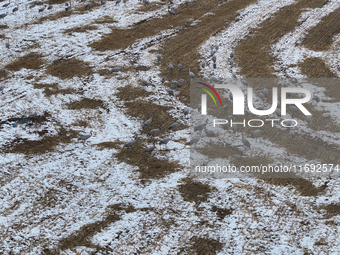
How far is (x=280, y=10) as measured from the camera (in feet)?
96.3

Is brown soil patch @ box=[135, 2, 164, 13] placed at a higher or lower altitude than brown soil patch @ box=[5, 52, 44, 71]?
higher

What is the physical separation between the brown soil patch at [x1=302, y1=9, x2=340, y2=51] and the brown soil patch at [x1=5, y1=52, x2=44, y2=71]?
15665 millimetres

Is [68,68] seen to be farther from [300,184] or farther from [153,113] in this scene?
[300,184]

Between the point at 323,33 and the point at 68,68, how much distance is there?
16.3 metres

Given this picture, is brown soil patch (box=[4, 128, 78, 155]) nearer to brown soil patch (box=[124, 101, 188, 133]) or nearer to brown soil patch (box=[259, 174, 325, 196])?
brown soil patch (box=[124, 101, 188, 133])

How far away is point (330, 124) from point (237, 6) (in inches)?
651

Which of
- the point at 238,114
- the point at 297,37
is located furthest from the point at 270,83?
the point at 297,37

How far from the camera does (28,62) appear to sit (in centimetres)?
2094

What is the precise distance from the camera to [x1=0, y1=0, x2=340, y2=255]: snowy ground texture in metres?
10.9

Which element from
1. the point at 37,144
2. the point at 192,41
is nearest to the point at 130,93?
the point at 37,144

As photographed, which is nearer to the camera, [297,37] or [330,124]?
[330,124]

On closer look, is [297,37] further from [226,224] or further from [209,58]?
[226,224]

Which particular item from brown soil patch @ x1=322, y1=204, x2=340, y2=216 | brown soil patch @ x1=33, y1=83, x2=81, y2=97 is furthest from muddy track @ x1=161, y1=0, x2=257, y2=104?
brown soil patch @ x1=322, y1=204, x2=340, y2=216

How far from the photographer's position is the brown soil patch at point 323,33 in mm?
23855
